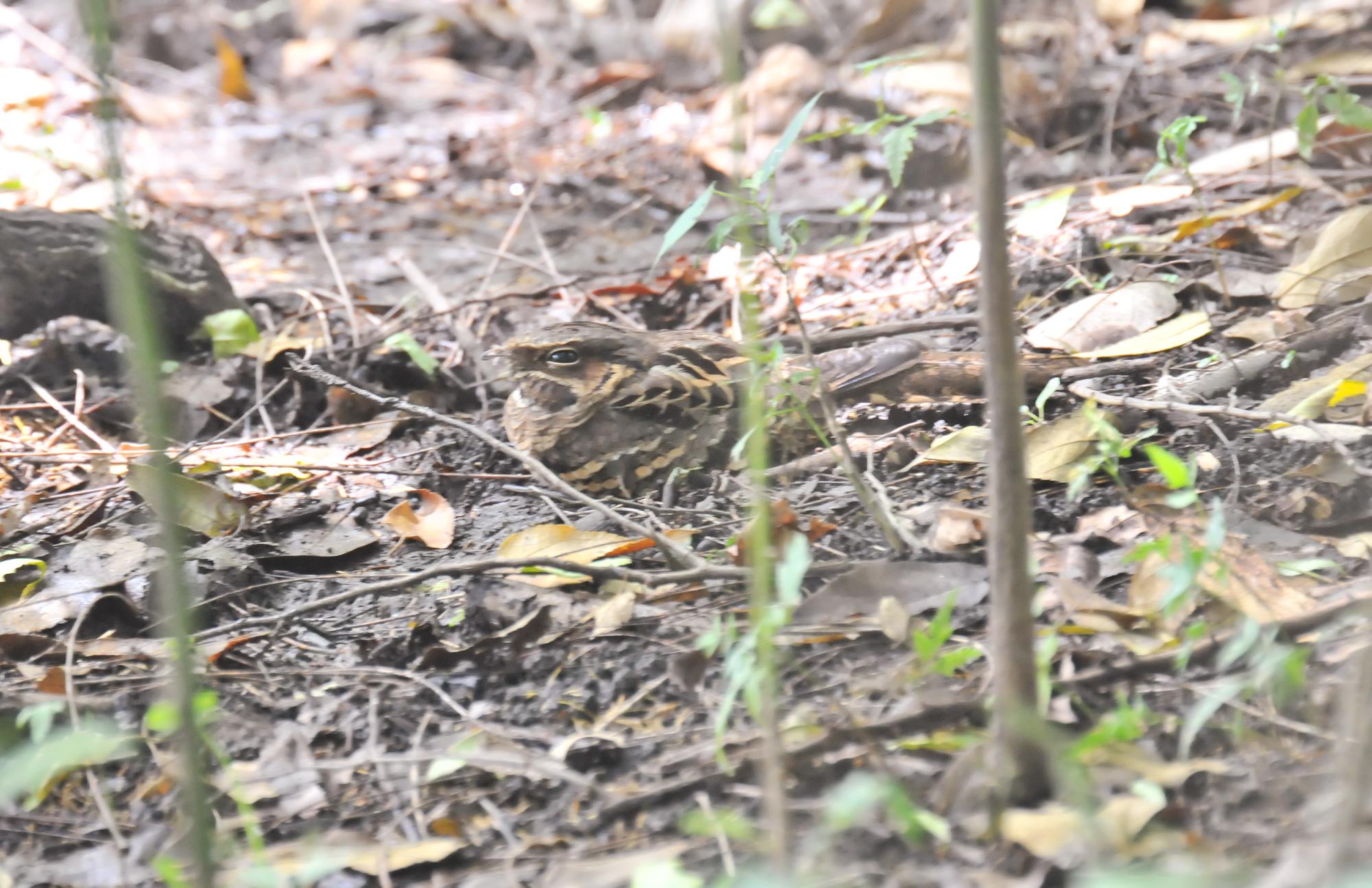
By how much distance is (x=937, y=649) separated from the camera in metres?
1.50

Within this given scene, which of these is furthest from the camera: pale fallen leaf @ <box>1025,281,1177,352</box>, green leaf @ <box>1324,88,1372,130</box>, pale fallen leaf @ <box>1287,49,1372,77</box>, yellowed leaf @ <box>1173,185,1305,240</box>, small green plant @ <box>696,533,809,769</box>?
pale fallen leaf @ <box>1287,49,1372,77</box>

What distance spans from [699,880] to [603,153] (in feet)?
13.1

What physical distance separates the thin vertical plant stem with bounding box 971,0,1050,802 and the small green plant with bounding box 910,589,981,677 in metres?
0.13

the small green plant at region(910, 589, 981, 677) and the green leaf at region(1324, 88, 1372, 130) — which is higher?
the green leaf at region(1324, 88, 1372, 130)

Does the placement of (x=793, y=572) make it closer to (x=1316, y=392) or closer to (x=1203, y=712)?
(x=1203, y=712)

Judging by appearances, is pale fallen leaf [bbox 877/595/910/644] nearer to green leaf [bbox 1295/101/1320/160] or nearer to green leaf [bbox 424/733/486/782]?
green leaf [bbox 424/733/486/782]

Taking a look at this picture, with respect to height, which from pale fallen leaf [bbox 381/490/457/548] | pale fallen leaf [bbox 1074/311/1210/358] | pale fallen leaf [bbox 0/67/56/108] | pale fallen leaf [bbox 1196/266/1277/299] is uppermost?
pale fallen leaf [bbox 0/67/56/108]

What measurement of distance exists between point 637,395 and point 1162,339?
1142 millimetres

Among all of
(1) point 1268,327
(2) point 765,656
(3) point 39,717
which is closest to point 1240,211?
(1) point 1268,327

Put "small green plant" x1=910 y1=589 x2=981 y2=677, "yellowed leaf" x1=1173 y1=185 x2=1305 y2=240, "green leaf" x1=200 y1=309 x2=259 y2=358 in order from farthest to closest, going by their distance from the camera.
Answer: "green leaf" x1=200 y1=309 x2=259 y2=358 < "yellowed leaf" x1=1173 y1=185 x2=1305 y2=240 < "small green plant" x1=910 y1=589 x2=981 y2=677

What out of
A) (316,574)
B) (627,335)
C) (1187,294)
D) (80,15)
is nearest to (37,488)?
(316,574)

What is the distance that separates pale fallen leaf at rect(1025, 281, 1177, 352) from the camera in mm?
2594

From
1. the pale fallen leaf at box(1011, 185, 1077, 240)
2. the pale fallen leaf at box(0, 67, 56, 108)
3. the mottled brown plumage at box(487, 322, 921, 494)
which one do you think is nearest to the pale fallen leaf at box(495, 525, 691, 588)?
the mottled brown plumage at box(487, 322, 921, 494)

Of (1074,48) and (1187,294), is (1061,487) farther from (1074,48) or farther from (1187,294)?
(1074,48)
